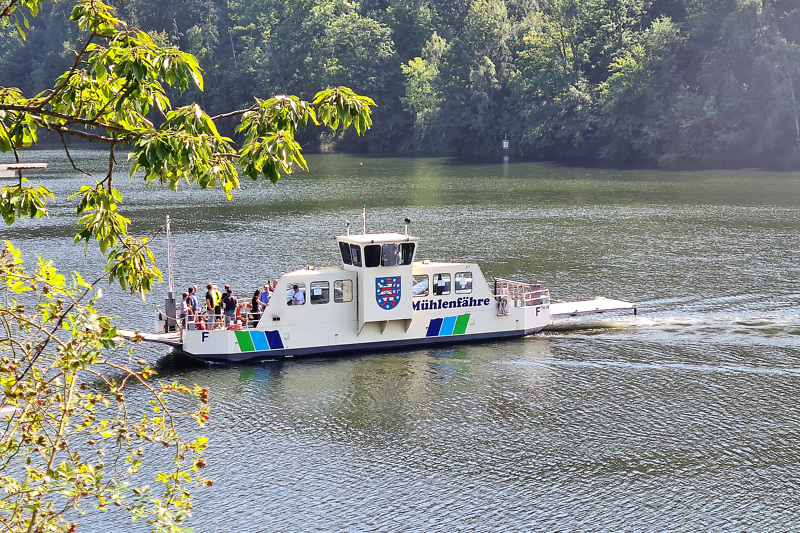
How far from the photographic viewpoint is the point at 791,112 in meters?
112

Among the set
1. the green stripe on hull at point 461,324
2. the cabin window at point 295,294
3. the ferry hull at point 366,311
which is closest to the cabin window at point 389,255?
the ferry hull at point 366,311

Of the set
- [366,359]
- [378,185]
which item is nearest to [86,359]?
[366,359]

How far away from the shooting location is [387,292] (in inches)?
1481

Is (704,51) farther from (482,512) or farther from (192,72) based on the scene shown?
(192,72)

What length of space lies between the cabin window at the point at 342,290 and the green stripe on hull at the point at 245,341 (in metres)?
3.48

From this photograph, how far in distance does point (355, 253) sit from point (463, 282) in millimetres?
4514

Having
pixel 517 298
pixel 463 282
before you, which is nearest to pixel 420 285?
pixel 463 282

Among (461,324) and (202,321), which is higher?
(202,321)

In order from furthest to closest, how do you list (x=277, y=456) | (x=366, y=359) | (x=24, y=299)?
(x=24, y=299), (x=366, y=359), (x=277, y=456)

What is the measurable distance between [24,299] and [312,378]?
1553cm

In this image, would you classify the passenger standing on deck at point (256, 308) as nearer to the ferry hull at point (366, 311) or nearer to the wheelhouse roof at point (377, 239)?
the ferry hull at point (366, 311)

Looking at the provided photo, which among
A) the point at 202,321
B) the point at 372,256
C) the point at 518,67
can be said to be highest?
the point at 518,67

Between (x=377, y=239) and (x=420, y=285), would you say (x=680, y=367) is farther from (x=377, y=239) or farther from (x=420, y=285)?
(x=377, y=239)

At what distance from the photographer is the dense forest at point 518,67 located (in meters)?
116
